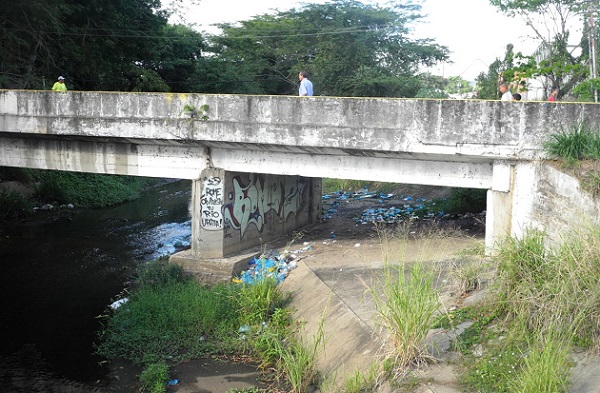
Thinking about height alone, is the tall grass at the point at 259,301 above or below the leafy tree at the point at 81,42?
below

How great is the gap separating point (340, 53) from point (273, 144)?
17.9 meters

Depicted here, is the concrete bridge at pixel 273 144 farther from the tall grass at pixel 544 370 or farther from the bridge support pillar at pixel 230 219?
the tall grass at pixel 544 370

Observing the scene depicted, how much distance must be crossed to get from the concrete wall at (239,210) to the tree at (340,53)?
41.3ft

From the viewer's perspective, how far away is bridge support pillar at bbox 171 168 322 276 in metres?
12.0

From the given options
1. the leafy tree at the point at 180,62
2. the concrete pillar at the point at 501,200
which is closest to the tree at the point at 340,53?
the leafy tree at the point at 180,62

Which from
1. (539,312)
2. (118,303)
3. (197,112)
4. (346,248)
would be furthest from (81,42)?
(539,312)

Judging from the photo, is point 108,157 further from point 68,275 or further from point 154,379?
point 154,379

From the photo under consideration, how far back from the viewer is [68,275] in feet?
42.9

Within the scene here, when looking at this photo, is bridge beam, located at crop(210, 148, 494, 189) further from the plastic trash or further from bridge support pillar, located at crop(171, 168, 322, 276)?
the plastic trash

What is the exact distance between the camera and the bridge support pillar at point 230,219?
39.3ft

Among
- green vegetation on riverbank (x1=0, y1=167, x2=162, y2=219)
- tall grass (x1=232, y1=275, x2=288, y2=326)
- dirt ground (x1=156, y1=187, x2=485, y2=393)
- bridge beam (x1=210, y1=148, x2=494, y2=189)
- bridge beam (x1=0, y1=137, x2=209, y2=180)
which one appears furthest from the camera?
green vegetation on riverbank (x1=0, y1=167, x2=162, y2=219)

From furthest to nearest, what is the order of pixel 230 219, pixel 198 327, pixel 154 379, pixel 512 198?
pixel 230 219 → pixel 198 327 → pixel 512 198 → pixel 154 379

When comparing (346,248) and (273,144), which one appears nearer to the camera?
(273,144)

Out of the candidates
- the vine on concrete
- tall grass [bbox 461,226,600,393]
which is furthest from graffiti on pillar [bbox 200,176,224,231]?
tall grass [bbox 461,226,600,393]
